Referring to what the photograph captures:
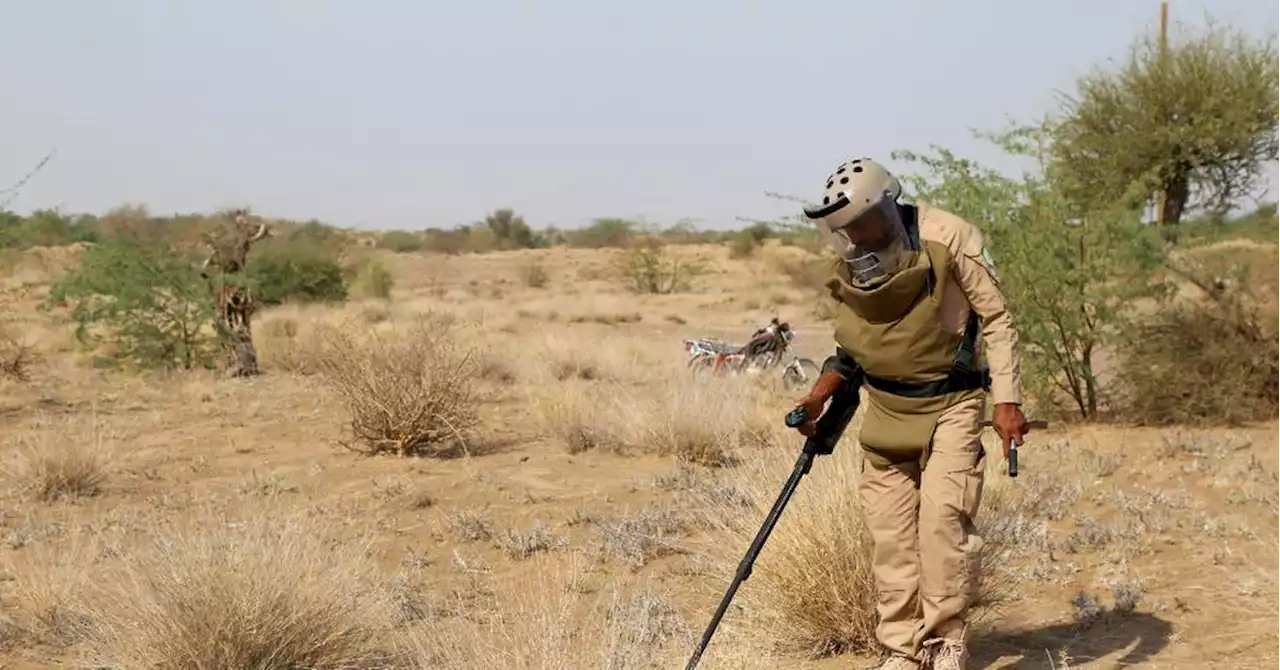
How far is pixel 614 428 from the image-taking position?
9516 millimetres

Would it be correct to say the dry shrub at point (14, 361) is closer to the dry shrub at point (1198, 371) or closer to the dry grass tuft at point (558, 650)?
the dry grass tuft at point (558, 650)

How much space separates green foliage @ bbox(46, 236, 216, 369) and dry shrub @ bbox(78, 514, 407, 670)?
10.7 m

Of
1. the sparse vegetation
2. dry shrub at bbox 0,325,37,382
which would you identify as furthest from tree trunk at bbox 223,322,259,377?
dry shrub at bbox 0,325,37,382

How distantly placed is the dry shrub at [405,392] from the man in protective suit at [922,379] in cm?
509

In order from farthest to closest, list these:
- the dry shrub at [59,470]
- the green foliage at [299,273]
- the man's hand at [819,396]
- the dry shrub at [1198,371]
Answer: the green foliage at [299,273]
the dry shrub at [1198,371]
the dry shrub at [59,470]
the man's hand at [819,396]

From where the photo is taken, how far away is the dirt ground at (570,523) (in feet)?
15.0

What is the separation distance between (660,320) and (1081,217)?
17558mm

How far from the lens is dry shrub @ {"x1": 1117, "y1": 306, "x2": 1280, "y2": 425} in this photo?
988cm

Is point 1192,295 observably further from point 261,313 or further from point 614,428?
point 261,313

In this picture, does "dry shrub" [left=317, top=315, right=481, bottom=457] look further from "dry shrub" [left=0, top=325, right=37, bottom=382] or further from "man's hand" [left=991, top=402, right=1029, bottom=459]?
"dry shrub" [left=0, top=325, right=37, bottom=382]

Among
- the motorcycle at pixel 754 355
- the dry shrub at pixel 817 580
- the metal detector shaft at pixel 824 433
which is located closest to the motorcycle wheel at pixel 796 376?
the motorcycle at pixel 754 355

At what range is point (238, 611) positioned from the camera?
4.27 m

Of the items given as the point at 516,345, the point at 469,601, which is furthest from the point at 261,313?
the point at 469,601

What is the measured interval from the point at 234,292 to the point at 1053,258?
30.9ft
